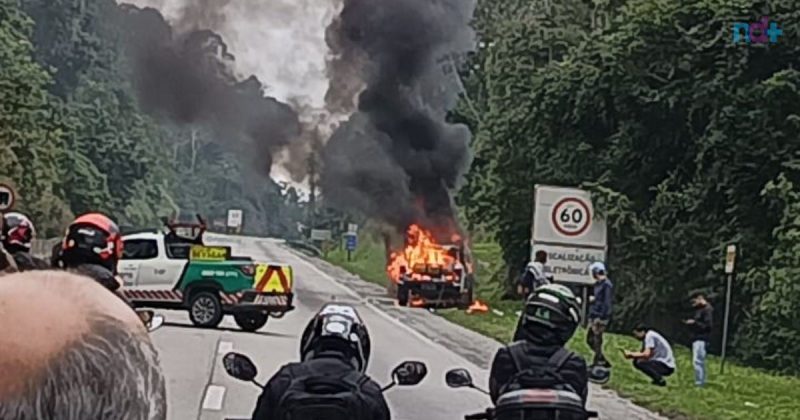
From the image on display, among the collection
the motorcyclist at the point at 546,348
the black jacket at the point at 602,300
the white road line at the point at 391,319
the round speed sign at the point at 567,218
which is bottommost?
the white road line at the point at 391,319

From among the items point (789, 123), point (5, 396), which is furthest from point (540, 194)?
point (5, 396)

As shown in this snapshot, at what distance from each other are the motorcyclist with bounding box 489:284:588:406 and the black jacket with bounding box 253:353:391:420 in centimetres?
119

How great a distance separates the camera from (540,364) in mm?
5930

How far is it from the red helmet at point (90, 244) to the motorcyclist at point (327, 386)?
226 centimetres

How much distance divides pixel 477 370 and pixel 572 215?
304cm

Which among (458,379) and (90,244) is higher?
(90,244)

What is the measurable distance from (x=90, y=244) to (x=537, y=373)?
8.02 feet

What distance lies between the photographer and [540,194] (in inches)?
722

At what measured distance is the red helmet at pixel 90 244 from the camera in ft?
23.1

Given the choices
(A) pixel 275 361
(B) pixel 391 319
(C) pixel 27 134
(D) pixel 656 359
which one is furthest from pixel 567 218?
(C) pixel 27 134

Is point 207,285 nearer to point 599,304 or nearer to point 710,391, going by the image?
point 599,304

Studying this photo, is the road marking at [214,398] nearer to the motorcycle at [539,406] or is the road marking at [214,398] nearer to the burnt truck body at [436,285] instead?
the motorcycle at [539,406]

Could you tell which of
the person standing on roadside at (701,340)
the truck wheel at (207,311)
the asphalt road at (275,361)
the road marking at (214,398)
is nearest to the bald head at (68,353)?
the asphalt road at (275,361)

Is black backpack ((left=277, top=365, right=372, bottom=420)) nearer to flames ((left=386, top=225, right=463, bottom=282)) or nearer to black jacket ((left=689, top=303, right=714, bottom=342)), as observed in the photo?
black jacket ((left=689, top=303, right=714, bottom=342))
